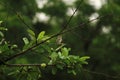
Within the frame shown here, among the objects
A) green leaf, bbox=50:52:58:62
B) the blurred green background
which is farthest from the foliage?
the blurred green background

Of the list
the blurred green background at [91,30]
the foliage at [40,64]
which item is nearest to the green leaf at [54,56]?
the foliage at [40,64]

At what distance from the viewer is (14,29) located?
11.3 metres

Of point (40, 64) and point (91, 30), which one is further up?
point (91, 30)

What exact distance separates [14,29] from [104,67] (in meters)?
3.23

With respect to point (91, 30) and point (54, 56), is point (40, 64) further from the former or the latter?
point (91, 30)

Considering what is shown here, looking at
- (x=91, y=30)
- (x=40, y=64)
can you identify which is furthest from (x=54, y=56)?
(x=91, y=30)

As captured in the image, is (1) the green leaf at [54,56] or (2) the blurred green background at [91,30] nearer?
(1) the green leaf at [54,56]

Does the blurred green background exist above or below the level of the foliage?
above

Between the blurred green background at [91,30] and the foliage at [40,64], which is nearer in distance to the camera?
the foliage at [40,64]

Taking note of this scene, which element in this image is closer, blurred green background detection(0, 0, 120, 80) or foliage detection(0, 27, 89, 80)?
foliage detection(0, 27, 89, 80)

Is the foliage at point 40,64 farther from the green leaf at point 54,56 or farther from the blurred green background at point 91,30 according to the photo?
the blurred green background at point 91,30

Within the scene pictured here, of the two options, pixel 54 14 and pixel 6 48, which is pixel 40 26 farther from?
pixel 6 48

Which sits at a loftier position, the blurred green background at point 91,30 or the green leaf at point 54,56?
the blurred green background at point 91,30

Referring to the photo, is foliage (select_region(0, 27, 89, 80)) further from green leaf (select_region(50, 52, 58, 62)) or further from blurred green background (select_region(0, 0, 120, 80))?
blurred green background (select_region(0, 0, 120, 80))
